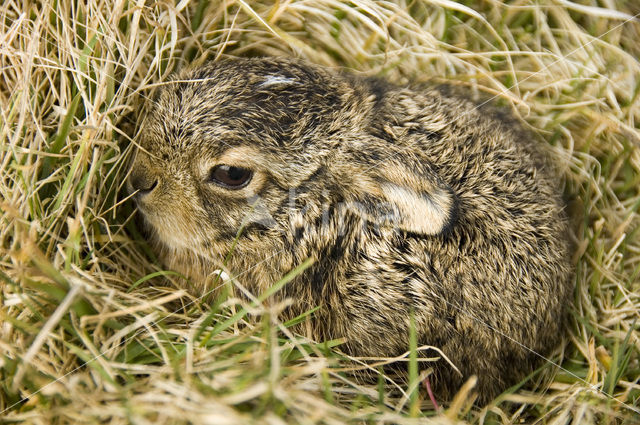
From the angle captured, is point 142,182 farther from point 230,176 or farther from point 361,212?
point 361,212

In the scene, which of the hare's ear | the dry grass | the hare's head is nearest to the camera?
the dry grass

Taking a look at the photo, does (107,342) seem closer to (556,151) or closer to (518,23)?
(556,151)

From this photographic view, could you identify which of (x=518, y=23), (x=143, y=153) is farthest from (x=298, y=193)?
(x=518, y=23)

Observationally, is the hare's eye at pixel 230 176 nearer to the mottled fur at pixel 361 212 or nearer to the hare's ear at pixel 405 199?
the mottled fur at pixel 361 212

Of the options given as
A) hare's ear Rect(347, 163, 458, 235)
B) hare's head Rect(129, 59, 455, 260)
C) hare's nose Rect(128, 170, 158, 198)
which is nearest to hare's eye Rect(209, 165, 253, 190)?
hare's head Rect(129, 59, 455, 260)

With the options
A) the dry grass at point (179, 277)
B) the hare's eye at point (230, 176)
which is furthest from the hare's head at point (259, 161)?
the dry grass at point (179, 277)

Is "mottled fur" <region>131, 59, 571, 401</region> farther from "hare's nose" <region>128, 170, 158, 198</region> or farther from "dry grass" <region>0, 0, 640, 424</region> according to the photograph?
"dry grass" <region>0, 0, 640, 424</region>

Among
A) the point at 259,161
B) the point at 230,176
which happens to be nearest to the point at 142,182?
the point at 230,176
